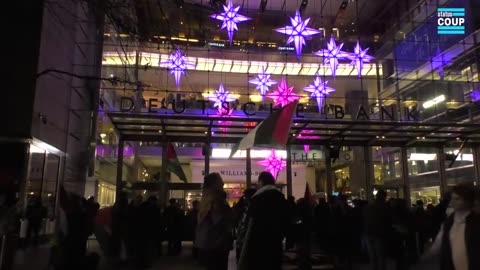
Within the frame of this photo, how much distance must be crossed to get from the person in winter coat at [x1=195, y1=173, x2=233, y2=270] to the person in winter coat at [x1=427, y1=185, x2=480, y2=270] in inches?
85.9

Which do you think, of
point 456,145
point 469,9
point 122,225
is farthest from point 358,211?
point 469,9

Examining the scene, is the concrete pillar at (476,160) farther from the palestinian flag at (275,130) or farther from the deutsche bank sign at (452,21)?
the palestinian flag at (275,130)

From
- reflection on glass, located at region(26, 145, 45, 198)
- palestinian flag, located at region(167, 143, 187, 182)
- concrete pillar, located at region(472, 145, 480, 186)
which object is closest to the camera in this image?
reflection on glass, located at region(26, 145, 45, 198)

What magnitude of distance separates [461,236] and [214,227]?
2.47 metres

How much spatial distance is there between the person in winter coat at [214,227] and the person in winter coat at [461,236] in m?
2.18

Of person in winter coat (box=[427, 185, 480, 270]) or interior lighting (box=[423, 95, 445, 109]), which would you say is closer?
person in winter coat (box=[427, 185, 480, 270])

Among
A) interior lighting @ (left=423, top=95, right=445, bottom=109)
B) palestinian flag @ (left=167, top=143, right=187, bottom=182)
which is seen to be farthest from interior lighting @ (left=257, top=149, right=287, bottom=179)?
interior lighting @ (left=423, top=95, right=445, bottom=109)

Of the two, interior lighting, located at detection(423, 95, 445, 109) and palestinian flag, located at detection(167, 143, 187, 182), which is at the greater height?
interior lighting, located at detection(423, 95, 445, 109)

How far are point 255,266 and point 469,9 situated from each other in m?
23.3

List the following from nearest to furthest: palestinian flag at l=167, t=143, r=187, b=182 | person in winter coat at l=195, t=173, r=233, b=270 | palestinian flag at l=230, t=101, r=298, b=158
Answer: person in winter coat at l=195, t=173, r=233, b=270, palestinian flag at l=230, t=101, r=298, b=158, palestinian flag at l=167, t=143, r=187, b=182

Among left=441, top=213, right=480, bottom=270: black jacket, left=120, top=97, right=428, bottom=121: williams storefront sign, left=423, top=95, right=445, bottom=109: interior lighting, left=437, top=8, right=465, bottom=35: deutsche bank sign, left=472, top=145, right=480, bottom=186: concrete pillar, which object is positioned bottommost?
left=441, top=213, right=480, bottom=270: black jacket

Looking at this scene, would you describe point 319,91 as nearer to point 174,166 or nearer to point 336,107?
point 336,107

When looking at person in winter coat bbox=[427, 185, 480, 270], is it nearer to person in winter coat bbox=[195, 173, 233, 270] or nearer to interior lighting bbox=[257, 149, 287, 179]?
person in winter coat bbox=[195, 173, 233, 270]

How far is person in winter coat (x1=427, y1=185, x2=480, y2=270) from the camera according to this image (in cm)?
413
